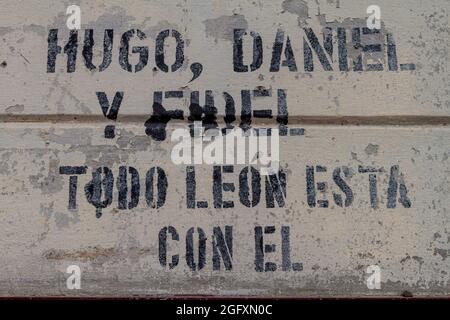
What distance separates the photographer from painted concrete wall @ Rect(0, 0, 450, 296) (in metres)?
3.06

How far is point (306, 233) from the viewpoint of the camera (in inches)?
120

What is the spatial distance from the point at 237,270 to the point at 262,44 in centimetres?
111

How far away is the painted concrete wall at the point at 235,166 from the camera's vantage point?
306 centimetres

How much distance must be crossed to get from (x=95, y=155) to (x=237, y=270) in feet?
2.89

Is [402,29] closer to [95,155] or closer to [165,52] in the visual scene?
[165,52]

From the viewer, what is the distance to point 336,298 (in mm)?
3043

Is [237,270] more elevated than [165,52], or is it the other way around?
[165,52]

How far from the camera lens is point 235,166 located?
3111 mm

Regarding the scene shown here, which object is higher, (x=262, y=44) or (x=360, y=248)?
(x=262, y=44)

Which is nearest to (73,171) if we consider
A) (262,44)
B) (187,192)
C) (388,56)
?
(187,192)

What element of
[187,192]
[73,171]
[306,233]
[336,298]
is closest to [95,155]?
[73,171]

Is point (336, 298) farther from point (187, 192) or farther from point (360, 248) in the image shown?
point (187, 192)

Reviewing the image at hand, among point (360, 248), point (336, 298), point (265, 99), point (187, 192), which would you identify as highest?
point (265, 99)

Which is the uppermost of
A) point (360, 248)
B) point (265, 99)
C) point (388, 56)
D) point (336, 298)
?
point (388, 56)
